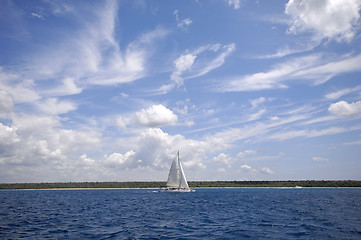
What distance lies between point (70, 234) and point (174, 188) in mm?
110635

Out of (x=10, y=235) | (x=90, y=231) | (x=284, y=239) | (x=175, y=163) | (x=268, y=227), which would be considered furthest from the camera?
(x=175, y=163)

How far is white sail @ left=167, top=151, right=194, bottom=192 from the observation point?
13875cm

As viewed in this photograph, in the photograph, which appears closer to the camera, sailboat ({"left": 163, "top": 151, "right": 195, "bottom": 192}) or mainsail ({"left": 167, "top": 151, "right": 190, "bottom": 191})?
sailboat ({"left": 163, "top": 151, "right": 195, "bottom": 192})

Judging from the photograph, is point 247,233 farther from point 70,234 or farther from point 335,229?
point 70,234

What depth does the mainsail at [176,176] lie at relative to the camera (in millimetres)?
138750

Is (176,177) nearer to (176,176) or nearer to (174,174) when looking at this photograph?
(176,176)

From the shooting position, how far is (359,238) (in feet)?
107

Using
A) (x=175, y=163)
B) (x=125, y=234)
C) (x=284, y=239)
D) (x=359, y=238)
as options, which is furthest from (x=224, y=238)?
(x=175, y=163)

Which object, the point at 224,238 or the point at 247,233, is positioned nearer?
the point at 224,238

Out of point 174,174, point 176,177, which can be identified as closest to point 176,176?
point 176,177

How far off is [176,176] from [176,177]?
553 millimetres

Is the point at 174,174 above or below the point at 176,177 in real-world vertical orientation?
above

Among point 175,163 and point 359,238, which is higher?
point 175,163

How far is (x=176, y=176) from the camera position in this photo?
5487 inches
